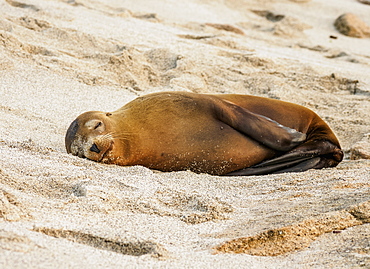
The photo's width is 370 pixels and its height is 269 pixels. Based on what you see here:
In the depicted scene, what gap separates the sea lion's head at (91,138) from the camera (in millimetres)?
4461

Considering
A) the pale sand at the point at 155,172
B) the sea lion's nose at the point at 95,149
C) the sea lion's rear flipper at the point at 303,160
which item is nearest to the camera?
the pale sand at the point at 155,172

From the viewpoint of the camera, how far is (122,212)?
10.6ft

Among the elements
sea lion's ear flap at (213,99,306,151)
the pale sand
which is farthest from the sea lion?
the pale sand

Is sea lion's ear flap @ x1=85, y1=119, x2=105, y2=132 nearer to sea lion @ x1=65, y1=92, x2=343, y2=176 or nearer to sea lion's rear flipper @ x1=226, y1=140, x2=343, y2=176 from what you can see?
sea lion @ x1=65, y1=92, x2=343, y2=176

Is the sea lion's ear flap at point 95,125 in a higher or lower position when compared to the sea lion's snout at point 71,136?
higher

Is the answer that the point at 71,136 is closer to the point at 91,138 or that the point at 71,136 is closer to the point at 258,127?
the point at 91,138

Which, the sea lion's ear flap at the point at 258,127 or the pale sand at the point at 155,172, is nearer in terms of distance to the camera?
the pale sand at the point at 155,172

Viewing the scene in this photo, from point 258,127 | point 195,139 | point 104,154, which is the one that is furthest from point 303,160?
point 104,154

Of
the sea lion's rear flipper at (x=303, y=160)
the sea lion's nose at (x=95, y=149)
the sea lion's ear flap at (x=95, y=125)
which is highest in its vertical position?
the sea lion's ear flap at (x=95, y=125)

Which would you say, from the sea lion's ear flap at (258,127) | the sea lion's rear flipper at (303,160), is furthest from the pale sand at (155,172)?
the sea lion's ear flap at (258,127)

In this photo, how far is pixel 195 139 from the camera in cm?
475

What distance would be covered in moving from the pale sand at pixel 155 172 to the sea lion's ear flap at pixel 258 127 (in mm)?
487

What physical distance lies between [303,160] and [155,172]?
1.23m

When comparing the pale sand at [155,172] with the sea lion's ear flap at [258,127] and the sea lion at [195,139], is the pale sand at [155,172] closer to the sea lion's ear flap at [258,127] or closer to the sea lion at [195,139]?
the sea lion at [195,139]
